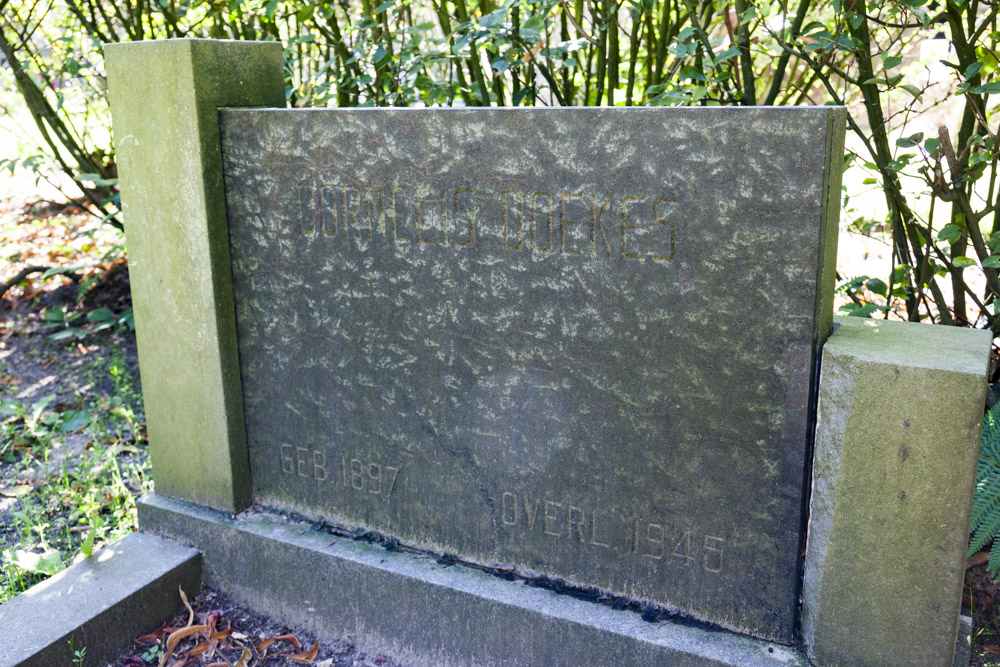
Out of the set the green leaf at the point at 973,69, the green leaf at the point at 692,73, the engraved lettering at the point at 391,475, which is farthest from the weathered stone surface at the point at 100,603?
the green leaf at the point at 973,69

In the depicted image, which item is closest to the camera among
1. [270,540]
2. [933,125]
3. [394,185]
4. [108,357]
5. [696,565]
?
[696,565]

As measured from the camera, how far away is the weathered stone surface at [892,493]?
1.67 metres

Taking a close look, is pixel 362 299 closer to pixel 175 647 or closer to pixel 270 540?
pixel 270 540

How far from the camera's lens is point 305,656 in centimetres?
244

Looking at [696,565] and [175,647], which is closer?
[696,565]

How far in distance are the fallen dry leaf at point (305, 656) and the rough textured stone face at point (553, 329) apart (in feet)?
1.25

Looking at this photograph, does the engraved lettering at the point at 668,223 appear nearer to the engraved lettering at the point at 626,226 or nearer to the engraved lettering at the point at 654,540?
the engraved lettering at the point at 626,226

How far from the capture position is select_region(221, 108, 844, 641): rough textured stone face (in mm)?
1819

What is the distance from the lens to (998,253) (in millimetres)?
2475

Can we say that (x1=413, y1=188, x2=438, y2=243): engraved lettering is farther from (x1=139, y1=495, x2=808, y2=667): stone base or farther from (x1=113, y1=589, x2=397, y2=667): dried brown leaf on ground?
(x1=113, y1=589, x2=397, y2=667): dried brown leaf on ground

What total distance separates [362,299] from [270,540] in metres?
0.82

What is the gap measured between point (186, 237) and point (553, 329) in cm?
119

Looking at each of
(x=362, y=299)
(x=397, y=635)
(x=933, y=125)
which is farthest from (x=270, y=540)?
(x=933, y=125)

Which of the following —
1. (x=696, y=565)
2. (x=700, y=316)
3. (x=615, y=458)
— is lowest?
(x=696, y=565)
